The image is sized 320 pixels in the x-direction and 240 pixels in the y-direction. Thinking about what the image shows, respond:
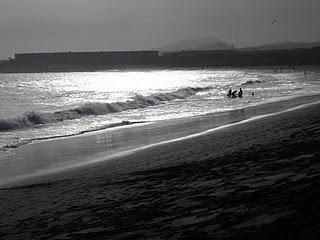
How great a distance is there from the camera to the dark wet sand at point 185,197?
679 centimetres

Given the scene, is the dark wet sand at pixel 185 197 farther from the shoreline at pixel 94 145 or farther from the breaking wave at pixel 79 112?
the breaking wave at pixel 79 112

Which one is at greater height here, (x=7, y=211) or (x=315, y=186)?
(x=315, y=186)

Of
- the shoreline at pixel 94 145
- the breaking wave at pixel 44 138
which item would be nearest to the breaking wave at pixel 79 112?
the breaking wave at pixel 44 138

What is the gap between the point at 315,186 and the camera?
761 centimetres

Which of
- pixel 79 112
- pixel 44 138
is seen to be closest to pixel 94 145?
pixel 44 138

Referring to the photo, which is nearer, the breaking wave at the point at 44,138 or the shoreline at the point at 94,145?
the shoreline at the point at 94,145

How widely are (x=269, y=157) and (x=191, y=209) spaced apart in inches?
165

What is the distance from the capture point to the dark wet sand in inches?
267

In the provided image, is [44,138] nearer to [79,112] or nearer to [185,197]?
[79,112]

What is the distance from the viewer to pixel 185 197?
29.6ft

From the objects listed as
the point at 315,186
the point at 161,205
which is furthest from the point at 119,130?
the point at 315,186

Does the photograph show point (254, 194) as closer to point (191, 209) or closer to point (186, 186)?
point (191, 209)

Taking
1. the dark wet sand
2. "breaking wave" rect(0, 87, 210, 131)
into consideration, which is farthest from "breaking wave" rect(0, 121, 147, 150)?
the dark wet sand

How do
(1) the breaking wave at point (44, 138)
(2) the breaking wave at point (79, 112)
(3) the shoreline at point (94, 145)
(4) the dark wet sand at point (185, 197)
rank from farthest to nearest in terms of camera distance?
1. (2) the breaking wave at point (79, 112)
2. (1) the breaking wave at point (44, 138)
3. (3) the shoreline at point (94, 145)
4. (4) the dark wet sand at point (185, 197)
